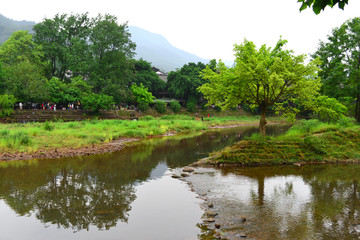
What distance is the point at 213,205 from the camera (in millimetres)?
10750

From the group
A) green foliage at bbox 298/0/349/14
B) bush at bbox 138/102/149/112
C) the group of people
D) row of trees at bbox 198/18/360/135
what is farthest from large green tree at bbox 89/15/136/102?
green foliage at bbox 298/0/349/14

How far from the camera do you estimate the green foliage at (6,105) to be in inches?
1401

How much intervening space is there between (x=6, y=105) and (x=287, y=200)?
39.9 metres

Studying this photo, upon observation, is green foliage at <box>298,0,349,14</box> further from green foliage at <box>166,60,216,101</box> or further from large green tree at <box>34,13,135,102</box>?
green foliage at <box>166,60,216,101</box>

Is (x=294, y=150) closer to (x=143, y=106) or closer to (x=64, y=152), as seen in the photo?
(x=64, y=152)

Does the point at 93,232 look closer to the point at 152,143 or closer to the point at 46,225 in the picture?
the point at 46,225

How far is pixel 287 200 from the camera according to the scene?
11281 mm

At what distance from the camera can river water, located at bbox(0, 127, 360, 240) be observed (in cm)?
857

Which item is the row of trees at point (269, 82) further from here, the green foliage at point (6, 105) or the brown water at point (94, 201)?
the green foliage at point (6, 105)

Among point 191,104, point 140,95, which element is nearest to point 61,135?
point 140,95

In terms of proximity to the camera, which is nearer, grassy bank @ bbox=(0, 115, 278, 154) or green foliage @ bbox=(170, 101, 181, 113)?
grassy bank @ bbox=(0, 115, 278, 154)

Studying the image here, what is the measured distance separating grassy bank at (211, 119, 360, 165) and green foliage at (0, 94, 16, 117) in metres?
32.9

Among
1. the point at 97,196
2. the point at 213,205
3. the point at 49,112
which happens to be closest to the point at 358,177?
the point at 213,205

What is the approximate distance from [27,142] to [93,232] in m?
16.5
